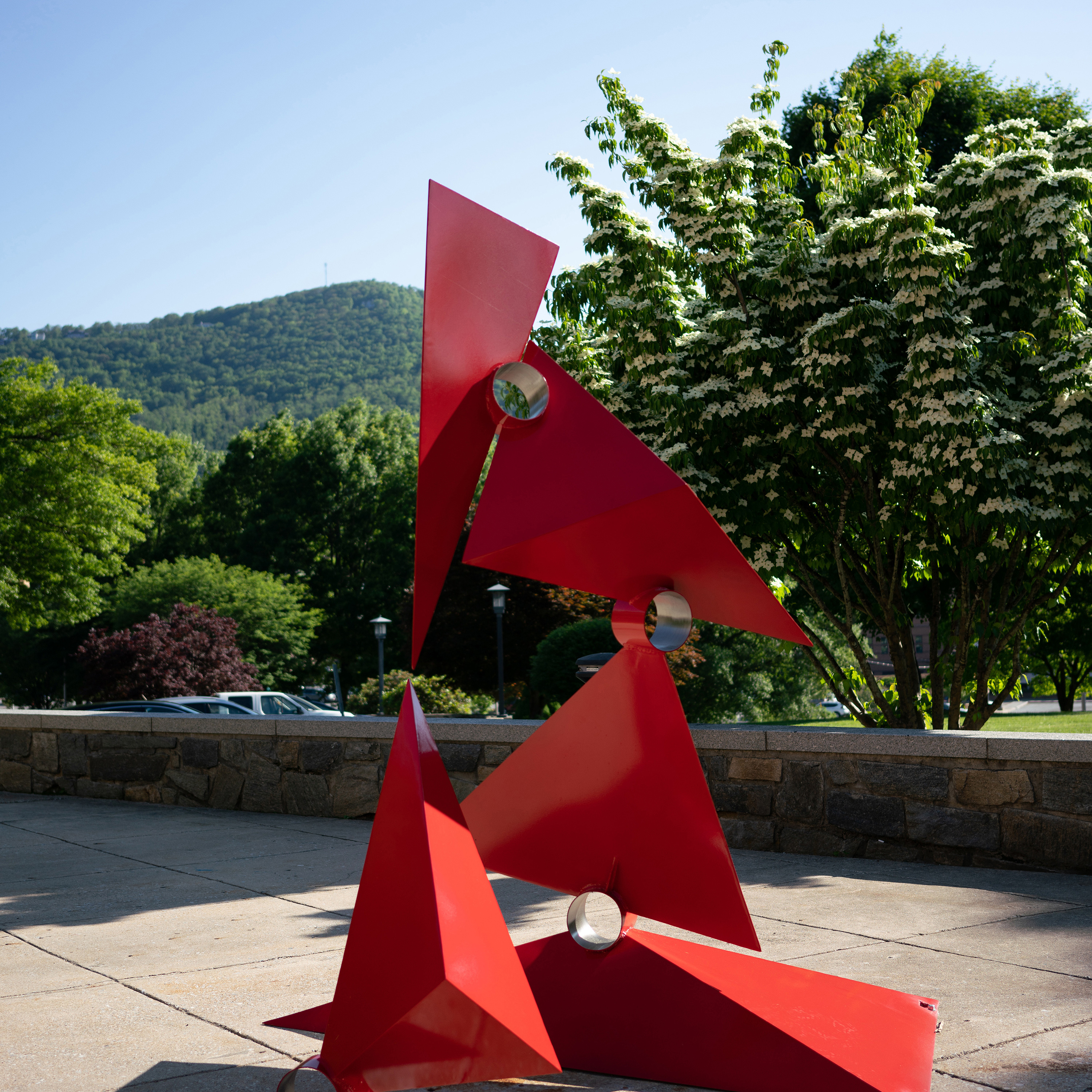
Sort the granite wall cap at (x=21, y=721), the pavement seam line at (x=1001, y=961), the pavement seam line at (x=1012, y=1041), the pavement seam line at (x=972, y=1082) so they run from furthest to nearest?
the granite wall cap at (x=21, y=721) → the pavement seam line at (x=1001, y=961) → the pavement seam line at (x=1012, y=1041) → the pavement seam line at (x=972, y=1082)

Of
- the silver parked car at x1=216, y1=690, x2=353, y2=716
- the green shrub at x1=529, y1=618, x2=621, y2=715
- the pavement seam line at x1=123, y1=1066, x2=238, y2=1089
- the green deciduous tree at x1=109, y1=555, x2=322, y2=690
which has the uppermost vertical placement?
the green deciduous tree at x1=109, y1=555, x2=322, y2=690

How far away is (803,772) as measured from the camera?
6.38 metres

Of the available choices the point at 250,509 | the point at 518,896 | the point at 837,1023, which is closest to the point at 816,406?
the point at 518,896

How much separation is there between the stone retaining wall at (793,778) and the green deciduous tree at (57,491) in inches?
781

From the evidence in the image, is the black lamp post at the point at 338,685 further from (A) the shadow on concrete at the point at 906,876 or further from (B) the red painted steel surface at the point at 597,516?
(B) the red painted steel surface at the point at 597,516

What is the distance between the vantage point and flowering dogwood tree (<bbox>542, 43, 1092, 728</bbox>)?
7.65 metres

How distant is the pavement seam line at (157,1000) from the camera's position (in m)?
3.31

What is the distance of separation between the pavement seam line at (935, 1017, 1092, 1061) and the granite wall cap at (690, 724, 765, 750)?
3.21 metres

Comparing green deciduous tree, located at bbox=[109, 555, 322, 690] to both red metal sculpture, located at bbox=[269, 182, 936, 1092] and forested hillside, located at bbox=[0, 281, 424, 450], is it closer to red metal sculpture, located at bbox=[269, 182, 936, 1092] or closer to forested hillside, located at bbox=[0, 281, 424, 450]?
red metal sculpture, located at bbox=[269, 182, 936, 1092]

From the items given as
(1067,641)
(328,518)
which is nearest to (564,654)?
(1067,641)

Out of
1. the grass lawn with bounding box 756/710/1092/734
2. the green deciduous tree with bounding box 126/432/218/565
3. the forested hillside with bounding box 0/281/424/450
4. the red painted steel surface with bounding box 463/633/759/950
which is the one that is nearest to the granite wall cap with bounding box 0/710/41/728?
the grass lawn with bounding box 756/710/1092/734

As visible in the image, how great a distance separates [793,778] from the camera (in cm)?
643

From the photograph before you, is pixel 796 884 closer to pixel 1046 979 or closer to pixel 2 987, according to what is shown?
pixel 1046 979

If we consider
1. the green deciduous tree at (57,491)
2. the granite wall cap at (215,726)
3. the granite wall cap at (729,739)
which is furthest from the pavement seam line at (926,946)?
the green deciduous tree at (57,491)
